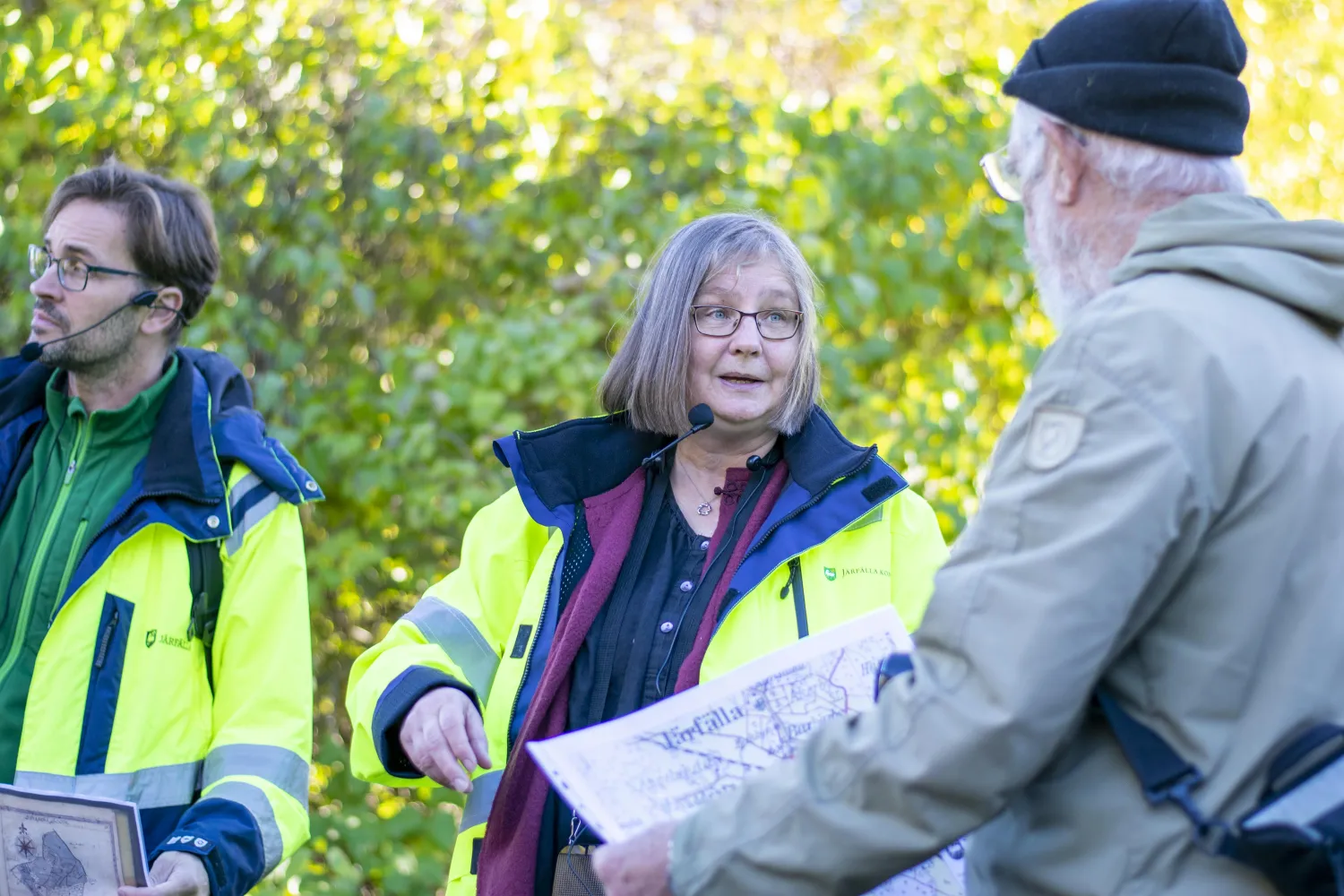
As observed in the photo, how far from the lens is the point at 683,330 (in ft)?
9.12

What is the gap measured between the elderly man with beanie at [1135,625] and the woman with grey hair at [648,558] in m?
0.75

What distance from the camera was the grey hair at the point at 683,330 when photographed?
9.07ft

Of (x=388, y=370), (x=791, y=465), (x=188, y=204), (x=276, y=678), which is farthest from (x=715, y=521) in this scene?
(x=388, y=370)

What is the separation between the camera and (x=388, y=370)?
475 cm

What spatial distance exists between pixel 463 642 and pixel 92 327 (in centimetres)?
118

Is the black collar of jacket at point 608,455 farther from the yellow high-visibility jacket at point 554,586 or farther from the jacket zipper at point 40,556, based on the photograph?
the jacket zipper at point 40,556

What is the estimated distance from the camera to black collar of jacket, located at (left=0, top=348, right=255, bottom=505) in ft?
9.30

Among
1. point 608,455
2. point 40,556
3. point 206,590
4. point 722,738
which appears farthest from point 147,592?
point 722,738

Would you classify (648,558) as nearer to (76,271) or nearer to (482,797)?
(482,797)

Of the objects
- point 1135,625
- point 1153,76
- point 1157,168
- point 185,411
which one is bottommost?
point 1135,625

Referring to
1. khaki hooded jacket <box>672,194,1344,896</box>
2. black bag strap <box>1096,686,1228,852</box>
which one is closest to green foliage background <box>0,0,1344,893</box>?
khaki hooded jacket <box>672,194,1344,896</box>

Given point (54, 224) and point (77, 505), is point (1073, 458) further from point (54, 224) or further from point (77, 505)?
point (54, 224)

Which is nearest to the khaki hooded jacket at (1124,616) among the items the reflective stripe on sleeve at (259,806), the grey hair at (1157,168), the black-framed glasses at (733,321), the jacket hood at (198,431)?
the grey hair at (1157,168)

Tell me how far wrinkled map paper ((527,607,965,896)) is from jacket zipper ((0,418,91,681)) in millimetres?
1423
